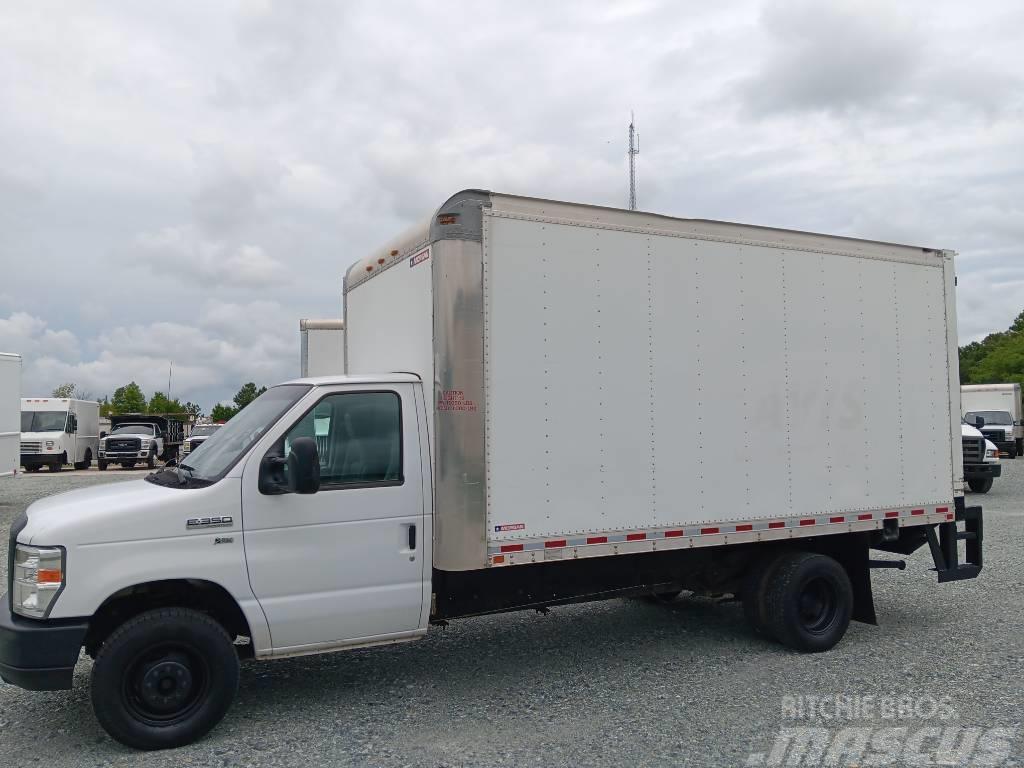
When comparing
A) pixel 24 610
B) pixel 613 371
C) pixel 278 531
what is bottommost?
pixel 24 610

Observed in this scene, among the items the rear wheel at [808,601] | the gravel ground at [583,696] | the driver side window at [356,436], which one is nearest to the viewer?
the gravel ground at [583,696]

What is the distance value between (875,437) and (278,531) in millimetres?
4886

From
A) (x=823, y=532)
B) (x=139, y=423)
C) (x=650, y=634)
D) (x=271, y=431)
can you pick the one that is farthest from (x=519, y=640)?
(x=139, y=423)

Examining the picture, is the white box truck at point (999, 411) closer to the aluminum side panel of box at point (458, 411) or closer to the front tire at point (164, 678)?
the aluminum side panel of box at point (458, 411)

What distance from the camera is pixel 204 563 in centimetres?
507

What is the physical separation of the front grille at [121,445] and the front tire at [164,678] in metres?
29.6

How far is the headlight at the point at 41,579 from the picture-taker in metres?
4.77

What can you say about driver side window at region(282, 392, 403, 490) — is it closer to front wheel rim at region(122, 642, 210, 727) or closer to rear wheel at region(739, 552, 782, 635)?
front wheel rim at region(122, 642, 210, 727)

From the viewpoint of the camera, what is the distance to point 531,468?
574cm

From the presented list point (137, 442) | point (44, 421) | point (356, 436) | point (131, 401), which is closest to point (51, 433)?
point (44, 421)

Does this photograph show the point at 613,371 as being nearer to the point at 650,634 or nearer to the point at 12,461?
the point at 650,634

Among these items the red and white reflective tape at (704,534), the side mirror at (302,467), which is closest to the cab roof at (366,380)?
the side mirror at (302,467)

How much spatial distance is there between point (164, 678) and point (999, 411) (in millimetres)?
33445

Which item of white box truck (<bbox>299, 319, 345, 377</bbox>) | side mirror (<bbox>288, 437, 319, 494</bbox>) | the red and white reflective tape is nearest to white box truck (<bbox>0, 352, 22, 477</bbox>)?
white box truck (<bbox>299, 319, 345, 377</bbox>)
